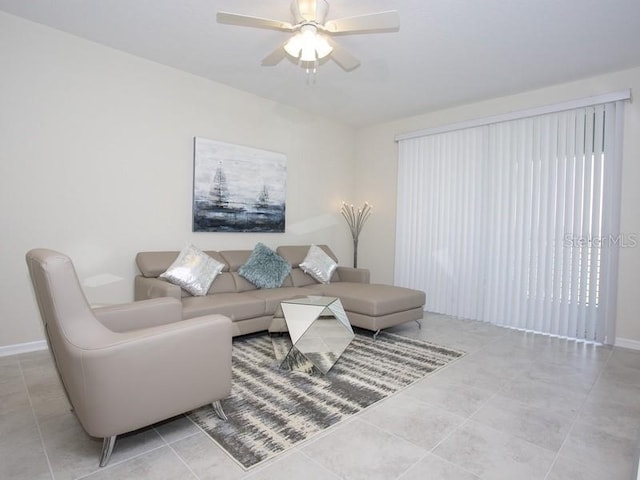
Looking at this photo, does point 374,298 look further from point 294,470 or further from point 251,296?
point 294,470

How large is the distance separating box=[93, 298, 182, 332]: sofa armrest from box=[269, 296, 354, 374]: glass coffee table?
883mm

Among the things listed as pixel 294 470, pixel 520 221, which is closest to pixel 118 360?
pixel 294 470

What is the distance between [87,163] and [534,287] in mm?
4959

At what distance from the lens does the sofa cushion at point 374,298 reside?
3.67m

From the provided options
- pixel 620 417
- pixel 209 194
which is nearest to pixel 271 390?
pixel 620 417

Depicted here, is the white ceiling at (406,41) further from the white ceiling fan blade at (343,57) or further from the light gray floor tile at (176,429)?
the light gray floor tile at (176,429)

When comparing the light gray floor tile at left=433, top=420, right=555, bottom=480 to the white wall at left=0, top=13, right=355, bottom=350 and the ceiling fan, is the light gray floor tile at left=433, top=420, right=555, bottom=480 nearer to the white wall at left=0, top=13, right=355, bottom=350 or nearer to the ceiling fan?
the ceiling fan

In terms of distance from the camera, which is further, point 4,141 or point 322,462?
point 4,141

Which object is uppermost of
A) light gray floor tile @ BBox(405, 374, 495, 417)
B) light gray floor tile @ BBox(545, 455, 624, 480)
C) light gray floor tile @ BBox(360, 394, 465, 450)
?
light gray floor tile @ BBox(405, 374, 495, 417)

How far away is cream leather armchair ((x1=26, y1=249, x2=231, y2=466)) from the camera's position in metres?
1.57

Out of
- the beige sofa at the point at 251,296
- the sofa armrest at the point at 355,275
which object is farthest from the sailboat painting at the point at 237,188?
the sofa armrest at the point at 355,275

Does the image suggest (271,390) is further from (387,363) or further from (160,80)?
(160,80)

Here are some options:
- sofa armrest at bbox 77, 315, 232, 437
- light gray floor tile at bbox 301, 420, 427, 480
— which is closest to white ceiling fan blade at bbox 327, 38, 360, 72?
sofa armrest at bbox 77, 315, 232, 437

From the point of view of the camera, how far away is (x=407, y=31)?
304 centimetres
